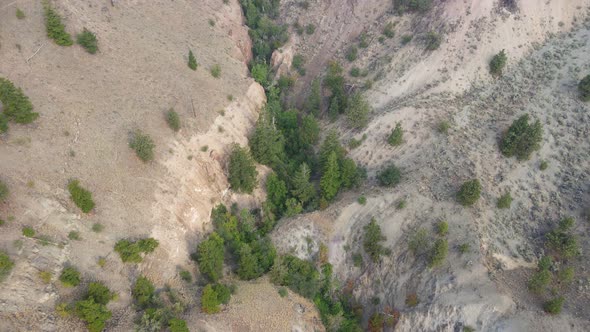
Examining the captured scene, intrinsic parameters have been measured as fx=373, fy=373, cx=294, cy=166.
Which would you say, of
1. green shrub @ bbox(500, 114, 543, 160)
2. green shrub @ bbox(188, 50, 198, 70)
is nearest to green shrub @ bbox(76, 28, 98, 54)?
green shrub @ bbox(188, 50, 198, 70)

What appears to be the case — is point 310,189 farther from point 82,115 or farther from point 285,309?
point 82,115

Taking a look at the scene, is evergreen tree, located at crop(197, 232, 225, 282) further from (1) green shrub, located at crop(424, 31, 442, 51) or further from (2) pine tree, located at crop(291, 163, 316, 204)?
(1) green shrub, located at crop(424, 31, 442, 51)

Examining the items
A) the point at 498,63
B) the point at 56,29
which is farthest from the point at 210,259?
the point at 498,63

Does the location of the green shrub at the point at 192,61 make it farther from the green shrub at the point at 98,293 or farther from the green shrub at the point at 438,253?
the green shrub at the point at 438,253

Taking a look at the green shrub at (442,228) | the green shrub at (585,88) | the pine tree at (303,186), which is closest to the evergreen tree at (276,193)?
the pine tree at (303,186)

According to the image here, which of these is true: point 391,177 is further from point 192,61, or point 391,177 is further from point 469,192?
point 192,61

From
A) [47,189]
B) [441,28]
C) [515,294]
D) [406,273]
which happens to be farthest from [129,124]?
[441,28]

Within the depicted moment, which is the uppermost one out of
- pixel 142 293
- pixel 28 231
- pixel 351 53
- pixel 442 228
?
pixel 351 53
